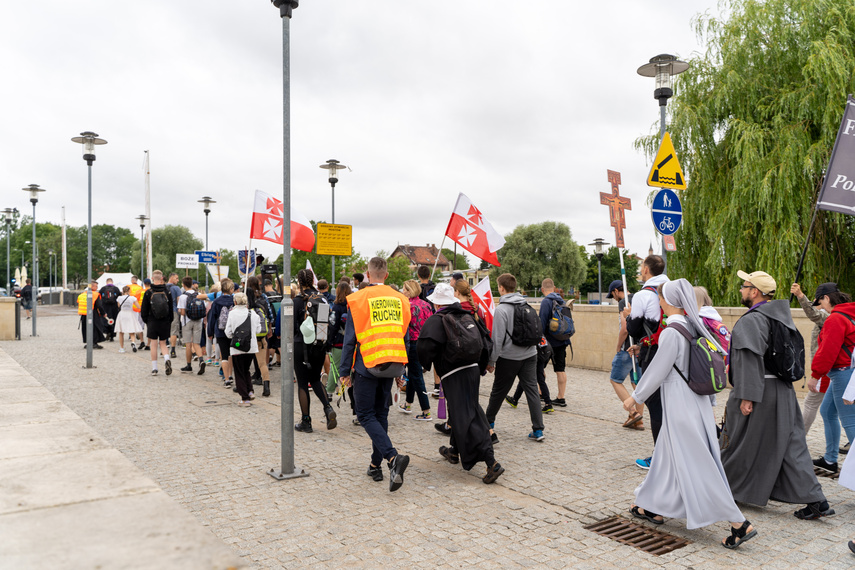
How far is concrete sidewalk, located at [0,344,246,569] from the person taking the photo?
13.1 ft

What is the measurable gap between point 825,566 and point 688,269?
44.0ft

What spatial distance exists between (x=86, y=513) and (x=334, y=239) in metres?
10.5

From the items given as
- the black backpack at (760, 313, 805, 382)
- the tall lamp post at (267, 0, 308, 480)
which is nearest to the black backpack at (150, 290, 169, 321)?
the tall lamp post at (267, 0, 308, 480)

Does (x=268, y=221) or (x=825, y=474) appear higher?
(x=268, y=221)

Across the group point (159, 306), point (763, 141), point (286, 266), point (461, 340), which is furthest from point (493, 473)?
point (763, 141)

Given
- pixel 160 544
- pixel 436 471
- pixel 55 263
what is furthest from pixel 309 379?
pixel 55 263

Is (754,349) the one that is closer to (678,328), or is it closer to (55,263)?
(678,328)

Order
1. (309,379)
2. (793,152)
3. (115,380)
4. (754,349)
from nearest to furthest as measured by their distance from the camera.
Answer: (754,349), (309,379), (115,380), (793,152)

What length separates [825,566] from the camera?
389cm

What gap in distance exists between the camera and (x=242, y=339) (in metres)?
9.07

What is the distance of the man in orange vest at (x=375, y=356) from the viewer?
564 cm

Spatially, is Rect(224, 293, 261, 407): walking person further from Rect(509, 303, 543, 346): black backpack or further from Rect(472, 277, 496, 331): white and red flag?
Rect(509, 303, 543, 346): black backpack

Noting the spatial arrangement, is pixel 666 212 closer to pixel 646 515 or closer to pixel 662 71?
pixel 662 71

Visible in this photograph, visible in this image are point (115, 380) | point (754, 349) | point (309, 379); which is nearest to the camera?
point (754, 349)
